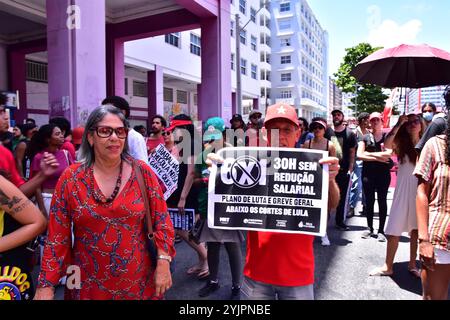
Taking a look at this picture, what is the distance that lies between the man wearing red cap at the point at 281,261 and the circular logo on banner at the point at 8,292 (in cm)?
139

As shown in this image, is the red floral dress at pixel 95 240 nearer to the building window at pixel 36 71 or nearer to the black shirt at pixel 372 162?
the black shirt at pixel 372 162

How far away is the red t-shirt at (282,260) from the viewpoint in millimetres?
2104

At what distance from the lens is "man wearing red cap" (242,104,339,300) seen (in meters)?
2.11

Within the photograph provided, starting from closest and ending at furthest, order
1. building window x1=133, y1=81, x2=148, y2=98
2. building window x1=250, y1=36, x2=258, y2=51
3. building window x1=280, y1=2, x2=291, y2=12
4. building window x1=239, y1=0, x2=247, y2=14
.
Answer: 1. building window x1=133, y1=81, x2=148, y2=98
2. building window x1=239, y1=0, x2=247, y2=14
3. building window x1=250, y1=36, x2=258, y2=51
4. building window x1=280, y1=2, x2=291, y2=12

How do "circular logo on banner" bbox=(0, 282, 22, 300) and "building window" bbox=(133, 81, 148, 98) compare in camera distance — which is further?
"building window" bbox=(133, 81, 148, 98)

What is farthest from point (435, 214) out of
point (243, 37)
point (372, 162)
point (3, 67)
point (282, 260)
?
point (243, 37)

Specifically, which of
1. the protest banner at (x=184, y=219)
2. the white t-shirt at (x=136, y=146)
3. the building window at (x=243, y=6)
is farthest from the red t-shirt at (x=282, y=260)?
the building window at (x=243, y=6)

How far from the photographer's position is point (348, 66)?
109 feet

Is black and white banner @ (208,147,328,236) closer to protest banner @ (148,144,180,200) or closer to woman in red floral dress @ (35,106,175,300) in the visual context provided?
woman in red floral dress @ (35,106,175,300)

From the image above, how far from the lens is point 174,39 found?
69.5ft

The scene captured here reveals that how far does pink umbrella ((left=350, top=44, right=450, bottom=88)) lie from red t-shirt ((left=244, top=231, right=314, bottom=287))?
3018 mm

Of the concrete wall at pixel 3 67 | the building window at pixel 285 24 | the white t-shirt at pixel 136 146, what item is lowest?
the white t-shirt at pixel 136 146

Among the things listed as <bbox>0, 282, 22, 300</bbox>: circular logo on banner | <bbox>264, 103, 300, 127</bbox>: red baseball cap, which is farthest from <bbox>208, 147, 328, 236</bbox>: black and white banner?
<bbox>0, 282, 22, 300</bbox>: circular logo on banner

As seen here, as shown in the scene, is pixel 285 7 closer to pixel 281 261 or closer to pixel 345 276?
pixel 345 276
